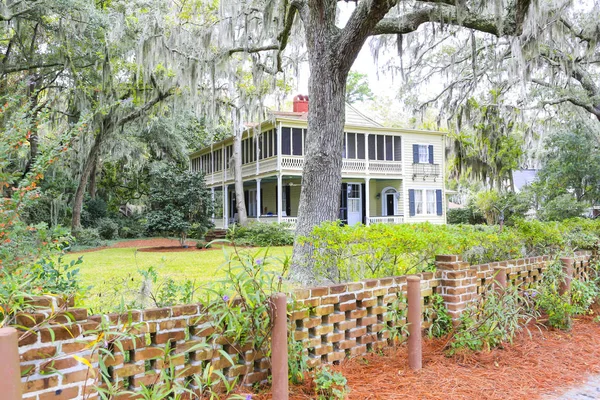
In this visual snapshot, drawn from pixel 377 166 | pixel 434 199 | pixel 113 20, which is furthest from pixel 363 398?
pixel 434 199

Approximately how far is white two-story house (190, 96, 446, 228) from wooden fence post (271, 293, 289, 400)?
1827 cm

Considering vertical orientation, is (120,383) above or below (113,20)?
below

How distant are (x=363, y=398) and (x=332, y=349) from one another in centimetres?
53

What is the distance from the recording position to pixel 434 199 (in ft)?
84.3

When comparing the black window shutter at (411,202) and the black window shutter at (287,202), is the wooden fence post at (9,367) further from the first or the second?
the black window shutter at (411,202)

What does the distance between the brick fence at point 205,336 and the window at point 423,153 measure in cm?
2098

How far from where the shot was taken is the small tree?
16.1m

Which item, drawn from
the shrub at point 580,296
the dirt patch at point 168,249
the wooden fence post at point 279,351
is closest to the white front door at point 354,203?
the dirt patch at point 168,249

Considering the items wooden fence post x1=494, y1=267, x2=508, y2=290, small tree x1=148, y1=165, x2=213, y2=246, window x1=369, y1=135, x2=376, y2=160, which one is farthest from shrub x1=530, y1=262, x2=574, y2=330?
window x1=369, y1=135, x2=376, y2=160

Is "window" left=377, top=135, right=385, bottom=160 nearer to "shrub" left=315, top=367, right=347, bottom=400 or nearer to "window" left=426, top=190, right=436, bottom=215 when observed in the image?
"window" left=426, top=190, right=436, bottom=215

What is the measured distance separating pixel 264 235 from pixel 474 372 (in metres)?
14.3

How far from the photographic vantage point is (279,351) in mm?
2625

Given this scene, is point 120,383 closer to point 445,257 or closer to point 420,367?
point 420,367

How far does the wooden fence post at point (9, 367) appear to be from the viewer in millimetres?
1530
